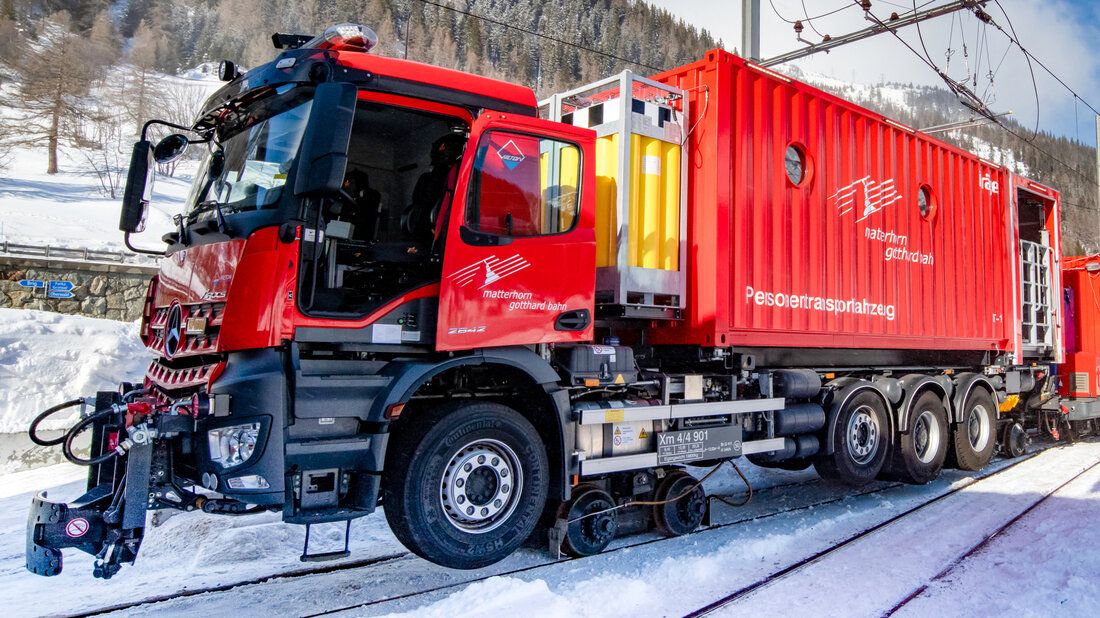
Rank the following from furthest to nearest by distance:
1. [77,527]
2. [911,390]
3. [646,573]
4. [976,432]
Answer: [976,432], [911,390], [646,573], [77,527]

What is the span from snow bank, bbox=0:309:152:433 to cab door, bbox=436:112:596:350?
26.1 feet

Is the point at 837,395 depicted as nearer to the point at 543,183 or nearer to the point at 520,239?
the point at 543,183

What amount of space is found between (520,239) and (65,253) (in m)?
25.6

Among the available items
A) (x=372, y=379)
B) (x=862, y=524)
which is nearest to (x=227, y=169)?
(x=372, y=379)

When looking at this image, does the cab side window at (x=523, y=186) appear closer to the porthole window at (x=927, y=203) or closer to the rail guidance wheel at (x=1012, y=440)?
the porthole window at (x=927, y=203)

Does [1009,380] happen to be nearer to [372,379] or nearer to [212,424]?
A: [372,379]

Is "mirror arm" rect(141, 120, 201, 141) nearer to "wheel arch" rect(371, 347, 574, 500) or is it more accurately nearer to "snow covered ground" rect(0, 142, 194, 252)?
"wheel arch" rect(371, 347, 574, 500)

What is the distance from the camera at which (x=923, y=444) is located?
8.12 meters

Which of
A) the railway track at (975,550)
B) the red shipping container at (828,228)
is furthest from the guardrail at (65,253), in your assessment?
the railway track at (975,550)

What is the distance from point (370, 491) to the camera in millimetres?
4090

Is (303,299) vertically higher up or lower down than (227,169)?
lower down

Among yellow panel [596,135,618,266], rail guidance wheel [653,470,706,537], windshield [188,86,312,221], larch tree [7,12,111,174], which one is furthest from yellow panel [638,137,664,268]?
larch tree [7,12,111,174]

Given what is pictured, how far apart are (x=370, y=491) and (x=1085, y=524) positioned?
605cm

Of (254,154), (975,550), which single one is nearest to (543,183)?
(254,154)
